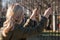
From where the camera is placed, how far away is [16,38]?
165 centimetres

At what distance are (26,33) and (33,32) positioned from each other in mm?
110

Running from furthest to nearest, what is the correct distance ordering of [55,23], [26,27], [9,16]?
[55,23]
[26,27]
[9,16]

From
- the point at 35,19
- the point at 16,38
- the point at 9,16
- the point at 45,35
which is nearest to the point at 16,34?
the point at 16,38

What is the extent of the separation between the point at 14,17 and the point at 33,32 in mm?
251

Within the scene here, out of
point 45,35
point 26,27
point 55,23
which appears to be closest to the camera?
point 26,27

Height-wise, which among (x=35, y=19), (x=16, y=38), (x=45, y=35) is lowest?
(x=45, y=35)

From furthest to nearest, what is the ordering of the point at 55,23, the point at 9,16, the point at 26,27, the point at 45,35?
the point at 55,23 → the point at 45,35 → the point at 26,27 → the point at 9,16

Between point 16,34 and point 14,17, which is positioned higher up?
point 14,17

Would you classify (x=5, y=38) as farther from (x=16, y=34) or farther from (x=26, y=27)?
(x=26, y=27)

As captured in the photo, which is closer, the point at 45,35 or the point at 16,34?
the point at 16,34

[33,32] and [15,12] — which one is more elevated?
[15,12]

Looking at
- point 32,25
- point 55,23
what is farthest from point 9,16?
point 55,23

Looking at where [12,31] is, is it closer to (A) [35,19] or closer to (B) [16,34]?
(B) [16,34]

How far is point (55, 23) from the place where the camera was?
17.2ft
